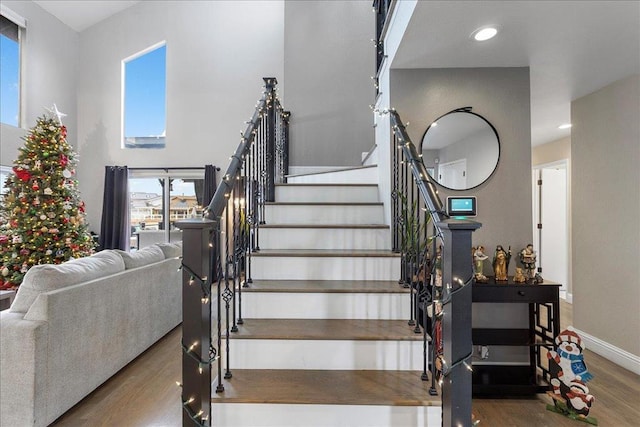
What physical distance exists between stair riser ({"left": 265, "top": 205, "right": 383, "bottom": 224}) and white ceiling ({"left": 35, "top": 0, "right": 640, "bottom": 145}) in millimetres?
1252

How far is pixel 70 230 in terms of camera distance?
4.65m

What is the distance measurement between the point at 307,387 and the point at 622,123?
11.8ft

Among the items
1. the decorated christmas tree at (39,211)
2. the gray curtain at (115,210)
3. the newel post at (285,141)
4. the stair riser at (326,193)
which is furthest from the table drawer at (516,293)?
the gray curtain at (115,210)

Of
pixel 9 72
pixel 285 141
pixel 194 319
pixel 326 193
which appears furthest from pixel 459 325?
pixel 9 72

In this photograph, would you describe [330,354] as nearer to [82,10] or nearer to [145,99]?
[145,99]

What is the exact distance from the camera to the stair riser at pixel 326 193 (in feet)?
11.2

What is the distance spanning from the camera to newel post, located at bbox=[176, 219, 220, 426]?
1.47m

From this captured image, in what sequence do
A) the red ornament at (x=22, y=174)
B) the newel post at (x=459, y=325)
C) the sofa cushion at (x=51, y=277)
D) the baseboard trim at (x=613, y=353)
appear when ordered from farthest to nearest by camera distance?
the red ornament at (x=22, y=174) < the baseboard trim at (x=613, y=353) < the sofa cushion at (x=51, y=277) < the newel post at (x=459, y=325)

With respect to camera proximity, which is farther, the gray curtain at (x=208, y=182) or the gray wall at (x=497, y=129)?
the gray curtain at (x=208, y=182)

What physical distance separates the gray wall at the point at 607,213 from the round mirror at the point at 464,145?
4.50ft

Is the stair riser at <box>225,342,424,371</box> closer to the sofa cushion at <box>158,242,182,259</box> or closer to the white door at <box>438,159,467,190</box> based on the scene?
the white door at <box>438,159,467,190</box>

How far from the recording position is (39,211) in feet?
14.5

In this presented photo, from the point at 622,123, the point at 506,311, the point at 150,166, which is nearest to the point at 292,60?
the point at 150,166

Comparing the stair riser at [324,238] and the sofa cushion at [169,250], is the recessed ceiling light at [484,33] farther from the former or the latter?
the sofa cushion at [169,250]
